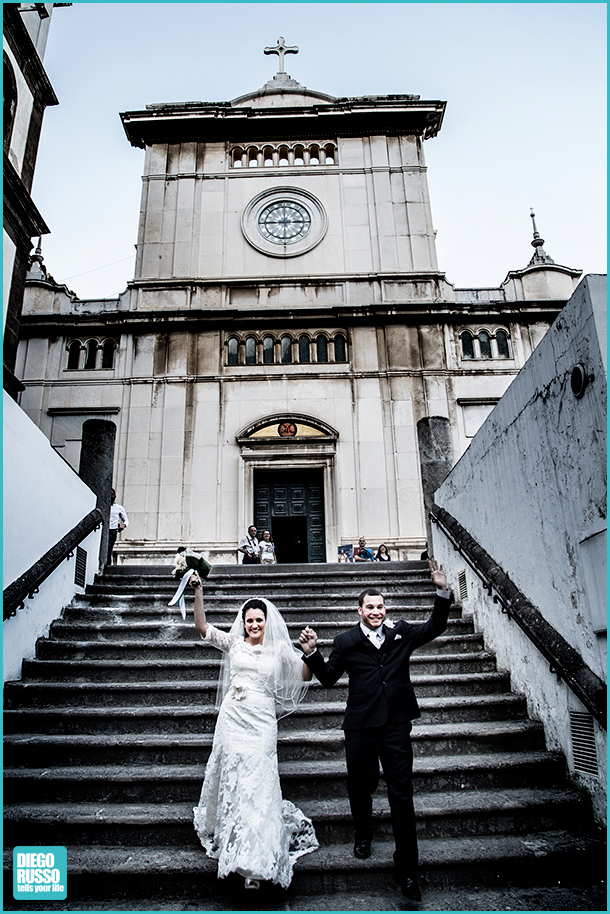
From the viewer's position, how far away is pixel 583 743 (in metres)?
4.89

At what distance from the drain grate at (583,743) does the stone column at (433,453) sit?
5160mm

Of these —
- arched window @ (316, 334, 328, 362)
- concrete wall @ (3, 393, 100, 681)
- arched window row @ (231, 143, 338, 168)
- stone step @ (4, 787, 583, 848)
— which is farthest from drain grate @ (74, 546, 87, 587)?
arched window row @ (231, 143, 338, 168)

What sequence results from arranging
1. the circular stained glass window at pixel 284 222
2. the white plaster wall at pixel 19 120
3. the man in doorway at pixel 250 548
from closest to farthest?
the man in doorway at pixel 250 548 < the white plaster wall at pixel 19 120 < the circular stained glass window at pixel 284 222

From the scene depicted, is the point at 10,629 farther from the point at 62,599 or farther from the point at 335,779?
the point at 335,779

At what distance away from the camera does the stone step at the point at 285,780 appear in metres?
4.98

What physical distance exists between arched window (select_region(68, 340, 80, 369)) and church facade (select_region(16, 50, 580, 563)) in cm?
4

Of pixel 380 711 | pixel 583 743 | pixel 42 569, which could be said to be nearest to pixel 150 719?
pixel 42 569

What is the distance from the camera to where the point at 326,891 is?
164 inches

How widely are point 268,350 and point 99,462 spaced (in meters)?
9.92

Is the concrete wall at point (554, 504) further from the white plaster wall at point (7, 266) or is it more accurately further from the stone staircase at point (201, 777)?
the white plaster wall at point (7, 266)

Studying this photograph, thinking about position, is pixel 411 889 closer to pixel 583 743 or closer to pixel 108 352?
pixel 583 743

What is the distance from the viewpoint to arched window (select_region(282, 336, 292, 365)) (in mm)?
18772

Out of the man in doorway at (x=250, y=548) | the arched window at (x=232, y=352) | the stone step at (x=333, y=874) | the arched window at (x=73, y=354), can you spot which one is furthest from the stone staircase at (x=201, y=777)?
the arched window at (x=73, y=354)

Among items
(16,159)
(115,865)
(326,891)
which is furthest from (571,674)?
(16,159)
